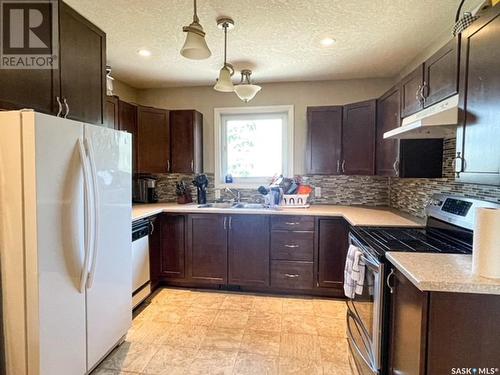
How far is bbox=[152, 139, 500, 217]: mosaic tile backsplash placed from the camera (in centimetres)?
256

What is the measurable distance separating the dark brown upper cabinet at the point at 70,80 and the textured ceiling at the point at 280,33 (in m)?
0.25

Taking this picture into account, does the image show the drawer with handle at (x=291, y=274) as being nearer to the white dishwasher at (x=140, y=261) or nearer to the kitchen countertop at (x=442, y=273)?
the white dishwasher at (x=140, y=261)

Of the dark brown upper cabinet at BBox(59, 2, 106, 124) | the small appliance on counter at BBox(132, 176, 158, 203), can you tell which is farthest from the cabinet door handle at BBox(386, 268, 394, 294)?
the small appliance on counter at BBox(132, 176, 158, 203)

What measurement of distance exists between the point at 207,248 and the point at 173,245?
0.38 m

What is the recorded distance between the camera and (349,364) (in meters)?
1.98

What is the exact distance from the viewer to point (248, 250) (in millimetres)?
3066

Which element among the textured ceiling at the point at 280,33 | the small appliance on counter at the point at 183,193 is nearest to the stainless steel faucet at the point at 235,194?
the small appliance on counter at the point at 183,193

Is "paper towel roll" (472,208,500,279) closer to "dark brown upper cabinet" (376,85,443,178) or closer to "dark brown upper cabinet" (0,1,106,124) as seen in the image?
"dark brown upper cabinet" (376,85,443,178)

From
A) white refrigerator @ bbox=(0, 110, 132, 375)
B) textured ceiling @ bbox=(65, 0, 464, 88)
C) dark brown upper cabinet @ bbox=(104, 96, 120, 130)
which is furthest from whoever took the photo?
dark brown upper cabinet @ bbox=(104, 96, 120, 130)

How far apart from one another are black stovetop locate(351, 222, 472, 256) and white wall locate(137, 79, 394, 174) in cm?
166

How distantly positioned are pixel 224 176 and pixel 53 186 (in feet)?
7.90

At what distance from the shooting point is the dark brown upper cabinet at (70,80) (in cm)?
146

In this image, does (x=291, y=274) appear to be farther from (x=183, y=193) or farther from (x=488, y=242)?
(x=488, y=242)

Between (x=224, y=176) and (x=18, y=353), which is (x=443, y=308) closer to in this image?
(x=18, y=353)
